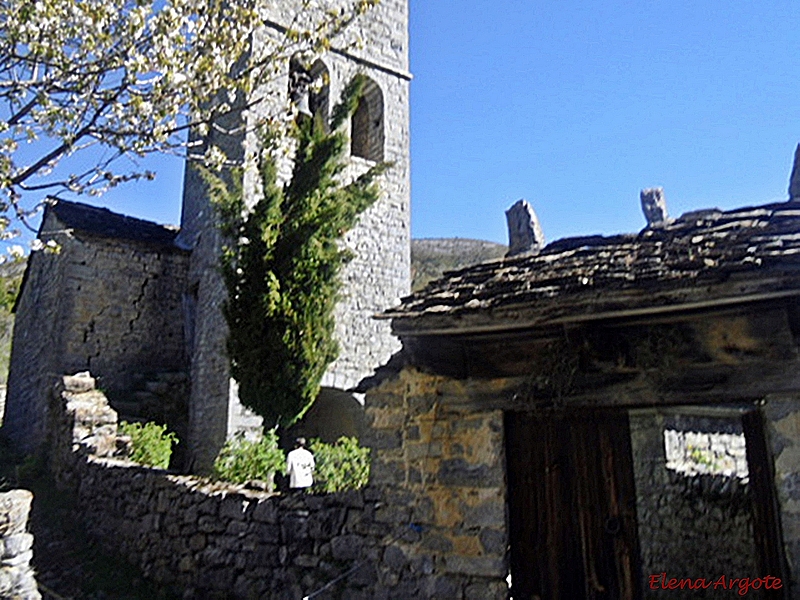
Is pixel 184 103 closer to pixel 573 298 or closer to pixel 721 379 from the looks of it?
pixel 573 298

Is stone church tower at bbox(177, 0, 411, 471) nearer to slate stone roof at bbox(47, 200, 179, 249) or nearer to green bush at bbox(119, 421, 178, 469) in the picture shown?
slate stone roof at bbox(47, 200, 179, 249)

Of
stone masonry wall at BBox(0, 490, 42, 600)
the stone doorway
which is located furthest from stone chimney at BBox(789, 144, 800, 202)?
stone masonry wall at BBox(0, 490, 42, 600)

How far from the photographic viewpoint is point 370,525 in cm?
516

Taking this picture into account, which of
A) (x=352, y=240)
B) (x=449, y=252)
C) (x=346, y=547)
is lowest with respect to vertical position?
(x=346, y=547)

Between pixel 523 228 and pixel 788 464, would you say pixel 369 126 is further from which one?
pixel 788 464

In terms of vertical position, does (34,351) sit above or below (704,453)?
above

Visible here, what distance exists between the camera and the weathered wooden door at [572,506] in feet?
14.1

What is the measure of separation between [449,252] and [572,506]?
26157 millimetres

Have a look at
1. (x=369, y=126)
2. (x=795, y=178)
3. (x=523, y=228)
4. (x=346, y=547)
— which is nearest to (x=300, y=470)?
(x=346, y=547)

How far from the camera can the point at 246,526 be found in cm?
599

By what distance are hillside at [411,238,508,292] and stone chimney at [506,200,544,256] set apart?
11606 mm

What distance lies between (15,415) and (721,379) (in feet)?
47.1

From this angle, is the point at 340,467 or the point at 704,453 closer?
the point at 340,467

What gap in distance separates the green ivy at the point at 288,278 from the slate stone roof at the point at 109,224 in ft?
13.6
